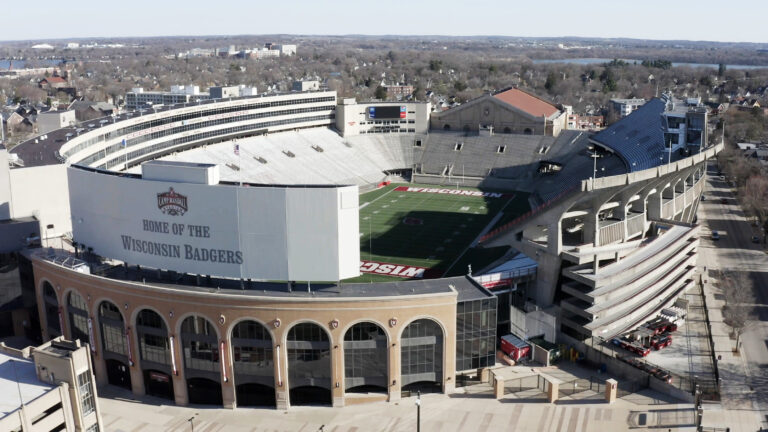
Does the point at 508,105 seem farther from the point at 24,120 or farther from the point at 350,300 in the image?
the point at 24,120

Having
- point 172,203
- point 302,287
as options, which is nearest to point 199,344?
point 302,287

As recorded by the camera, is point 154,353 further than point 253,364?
Yes

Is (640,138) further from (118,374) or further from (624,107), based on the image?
(624,107)

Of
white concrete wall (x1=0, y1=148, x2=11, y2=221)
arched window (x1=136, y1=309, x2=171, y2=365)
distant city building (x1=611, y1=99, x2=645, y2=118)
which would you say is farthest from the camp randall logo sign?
distant city building (x1=611, y1=99, x2=645, y2=118)

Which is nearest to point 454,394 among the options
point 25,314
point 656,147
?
point 25,314

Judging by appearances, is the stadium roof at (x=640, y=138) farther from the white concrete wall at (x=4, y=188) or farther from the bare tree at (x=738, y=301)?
the white concrete wall at (x=4, y=188)

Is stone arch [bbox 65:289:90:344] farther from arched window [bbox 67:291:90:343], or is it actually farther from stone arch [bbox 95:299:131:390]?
stone arch [bbox 95:299:131:390]

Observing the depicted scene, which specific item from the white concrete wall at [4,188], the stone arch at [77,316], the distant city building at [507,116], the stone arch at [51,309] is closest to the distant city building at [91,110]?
the distant city building at [507,116]

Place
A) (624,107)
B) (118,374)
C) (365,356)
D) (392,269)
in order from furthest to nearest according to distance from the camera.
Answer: (624,107) → (392,269) → (118,374) → (365,356)
